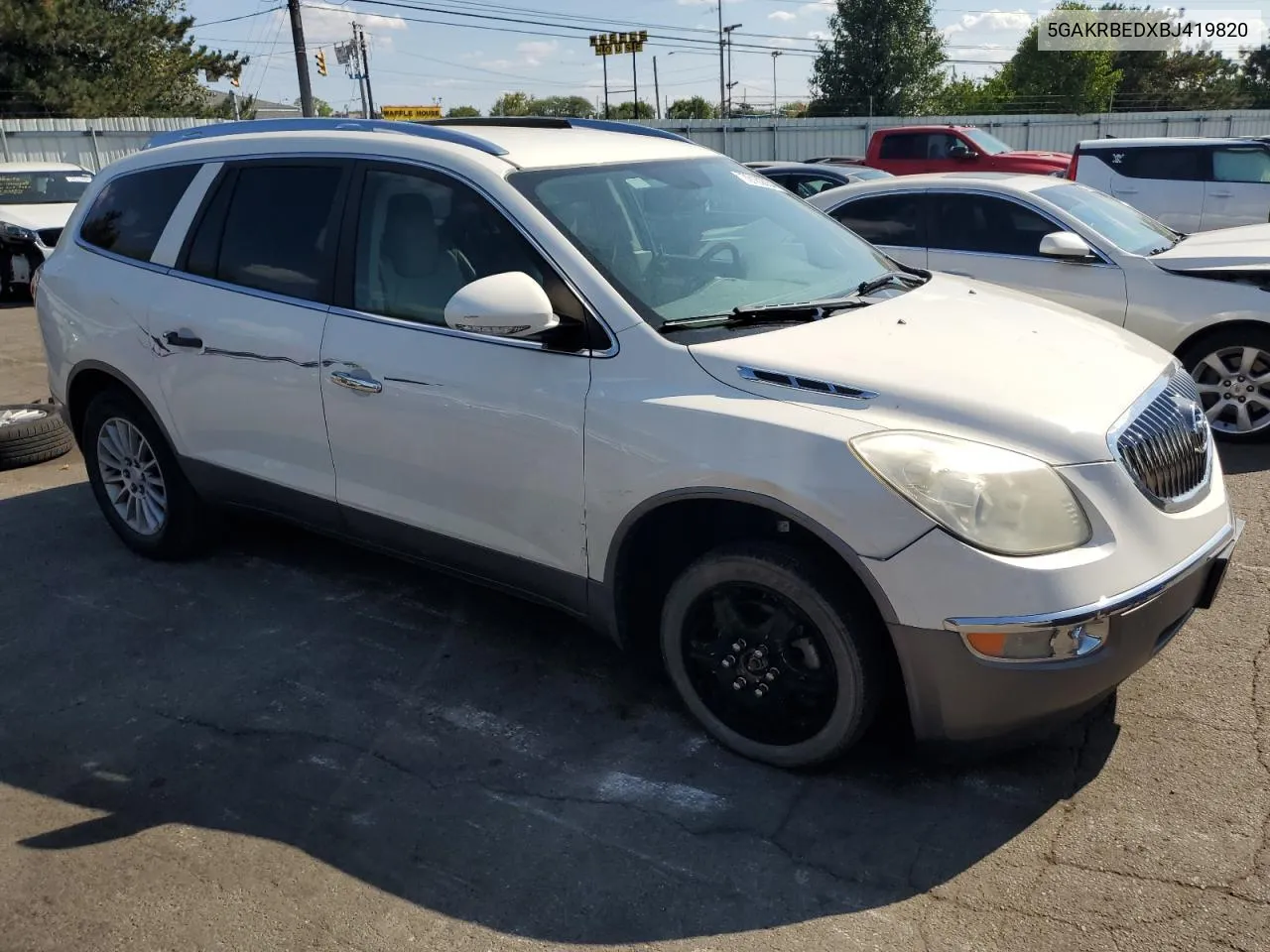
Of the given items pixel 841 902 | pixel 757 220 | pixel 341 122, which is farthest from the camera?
pixel 341 122

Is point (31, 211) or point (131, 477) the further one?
point (31, 211)

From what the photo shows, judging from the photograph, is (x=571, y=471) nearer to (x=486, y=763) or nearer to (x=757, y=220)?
(x=486, y=763)

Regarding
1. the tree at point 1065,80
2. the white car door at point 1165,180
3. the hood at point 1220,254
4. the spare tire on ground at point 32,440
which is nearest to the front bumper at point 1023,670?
the hood at point 1220,254

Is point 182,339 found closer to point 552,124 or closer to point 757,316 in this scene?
point 552,124

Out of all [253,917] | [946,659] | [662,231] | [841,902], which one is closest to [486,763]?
[253,917]

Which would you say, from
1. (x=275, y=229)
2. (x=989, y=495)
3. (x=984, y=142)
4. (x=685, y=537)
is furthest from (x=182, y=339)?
(x=984, y=142)

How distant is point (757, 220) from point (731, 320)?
88 centimetres

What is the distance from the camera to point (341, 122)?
14.4 feet

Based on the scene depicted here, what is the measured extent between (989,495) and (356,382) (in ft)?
7.31

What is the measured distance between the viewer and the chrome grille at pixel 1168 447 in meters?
2.95

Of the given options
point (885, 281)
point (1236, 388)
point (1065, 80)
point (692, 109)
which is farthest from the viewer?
point (692, 109)

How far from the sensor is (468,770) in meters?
3.37

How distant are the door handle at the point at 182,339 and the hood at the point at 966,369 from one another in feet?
7.66

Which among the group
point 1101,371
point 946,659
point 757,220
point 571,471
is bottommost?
point 946,659
